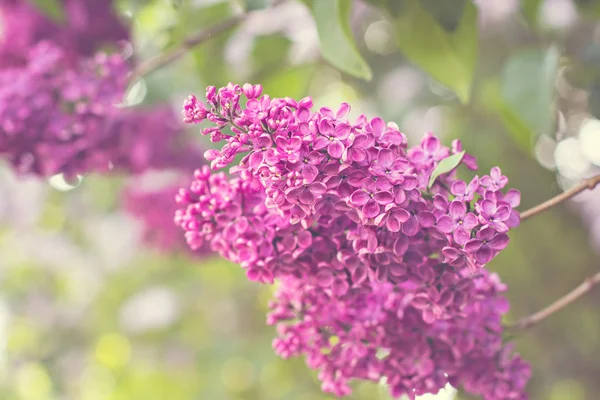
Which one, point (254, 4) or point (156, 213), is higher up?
point (254, 4)

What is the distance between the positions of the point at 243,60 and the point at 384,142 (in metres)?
0.50

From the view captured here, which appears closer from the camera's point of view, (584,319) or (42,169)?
(42,169)

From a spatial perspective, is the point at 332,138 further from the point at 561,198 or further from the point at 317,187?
the point at 561,198

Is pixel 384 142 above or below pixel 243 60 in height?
above

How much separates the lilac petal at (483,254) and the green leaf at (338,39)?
15 cm

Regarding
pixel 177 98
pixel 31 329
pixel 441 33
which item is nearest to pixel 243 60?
pixel 177 98

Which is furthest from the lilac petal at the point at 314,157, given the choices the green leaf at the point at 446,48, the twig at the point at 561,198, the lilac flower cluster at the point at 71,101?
the lilac flower cluster at the point at 71,101

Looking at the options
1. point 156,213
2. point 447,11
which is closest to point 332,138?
point 447,11

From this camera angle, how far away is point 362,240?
0.31 metres

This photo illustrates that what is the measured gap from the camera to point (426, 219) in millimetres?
302

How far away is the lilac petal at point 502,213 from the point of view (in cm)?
30

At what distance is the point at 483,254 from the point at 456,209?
0.07ft

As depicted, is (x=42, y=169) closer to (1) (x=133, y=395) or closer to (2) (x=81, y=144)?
(2) (x=81, y=144)

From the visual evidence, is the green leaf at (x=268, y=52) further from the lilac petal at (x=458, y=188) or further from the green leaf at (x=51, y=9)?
the lilac petal at (x=458, y=188)
